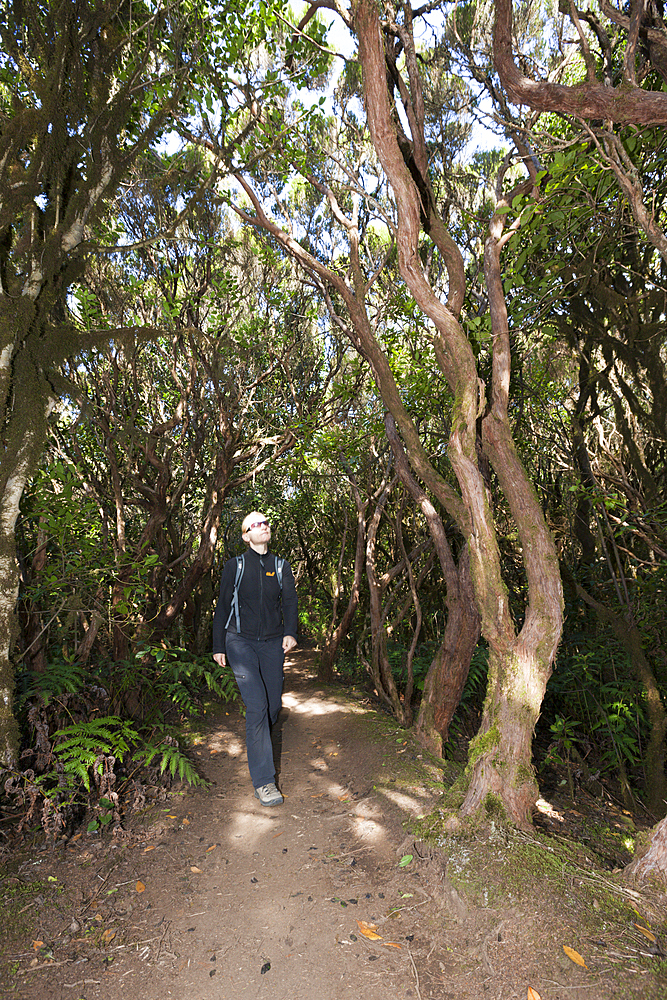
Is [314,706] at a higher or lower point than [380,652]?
lower

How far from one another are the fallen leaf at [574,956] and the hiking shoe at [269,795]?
2282 mm

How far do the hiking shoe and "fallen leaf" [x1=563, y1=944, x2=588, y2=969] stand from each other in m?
2.28

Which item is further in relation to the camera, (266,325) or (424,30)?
(266,325)

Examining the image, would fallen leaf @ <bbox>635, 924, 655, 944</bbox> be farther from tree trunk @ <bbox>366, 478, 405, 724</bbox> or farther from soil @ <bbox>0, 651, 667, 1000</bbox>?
tree trunk @ <bbox>366, 478, 405, 724</bbox>

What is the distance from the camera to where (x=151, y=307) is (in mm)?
6516

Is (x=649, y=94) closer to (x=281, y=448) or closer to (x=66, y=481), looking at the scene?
(x=66, y=481)

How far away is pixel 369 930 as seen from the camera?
2822 mm

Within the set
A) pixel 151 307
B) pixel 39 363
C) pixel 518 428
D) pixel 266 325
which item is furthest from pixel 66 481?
pixel 518 428

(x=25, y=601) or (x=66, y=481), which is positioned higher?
(x=66, y=481)

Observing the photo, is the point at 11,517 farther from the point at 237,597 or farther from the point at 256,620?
the point at 256,620

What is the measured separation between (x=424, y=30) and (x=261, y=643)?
→ 581 centimetres

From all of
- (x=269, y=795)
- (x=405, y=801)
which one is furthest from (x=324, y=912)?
(x=269, y=795)

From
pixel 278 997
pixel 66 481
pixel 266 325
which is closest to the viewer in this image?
pixel 278 997

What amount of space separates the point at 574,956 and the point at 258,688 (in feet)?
8.35
